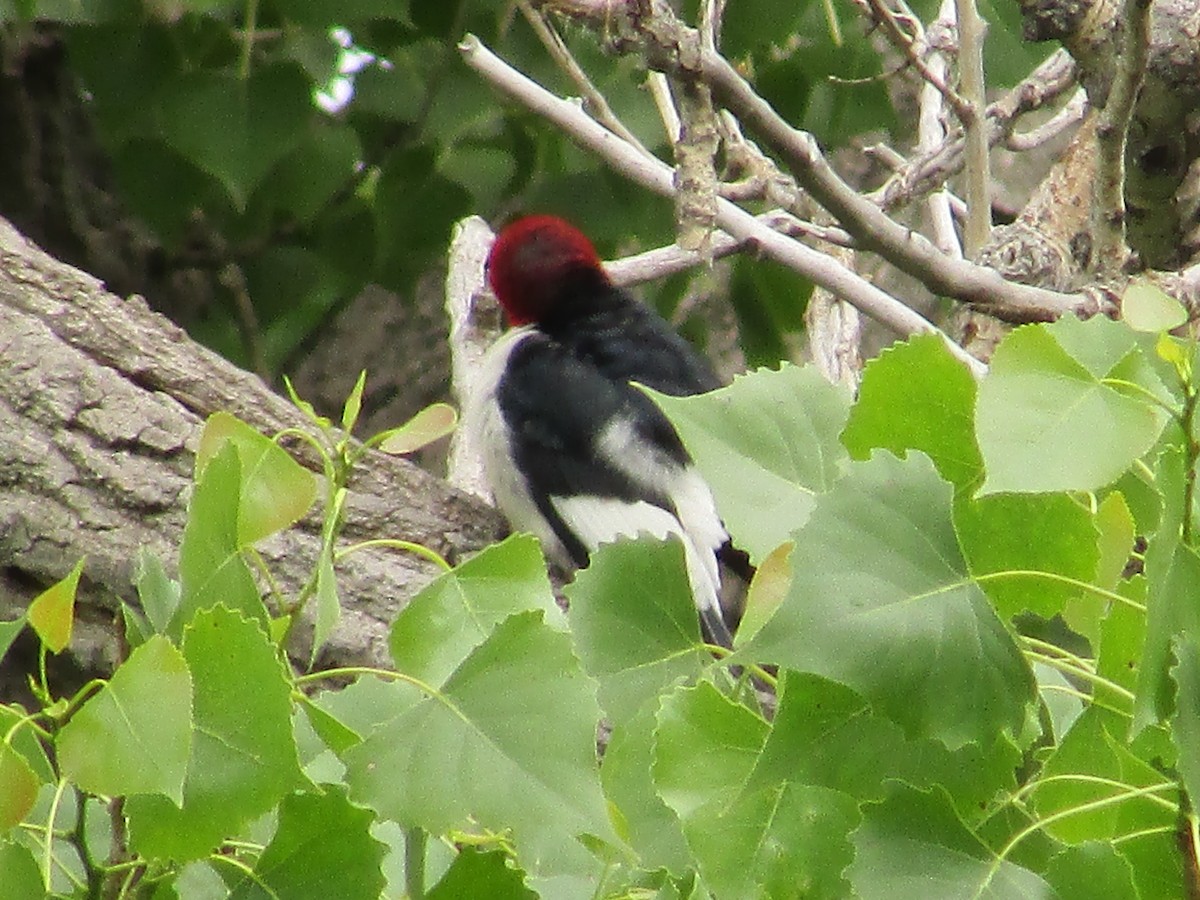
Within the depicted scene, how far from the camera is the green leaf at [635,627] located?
0.81 meters

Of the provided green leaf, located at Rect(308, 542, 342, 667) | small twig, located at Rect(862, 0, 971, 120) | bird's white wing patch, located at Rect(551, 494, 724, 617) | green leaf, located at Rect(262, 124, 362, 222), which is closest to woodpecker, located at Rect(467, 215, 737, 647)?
bird's white wing patch, located at Rect(551, 494, 724, 617)

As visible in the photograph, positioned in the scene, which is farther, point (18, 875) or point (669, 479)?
point (669, 479)

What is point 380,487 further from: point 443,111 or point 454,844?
point 443,111

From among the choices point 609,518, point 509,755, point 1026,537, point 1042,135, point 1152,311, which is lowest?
point 609,518

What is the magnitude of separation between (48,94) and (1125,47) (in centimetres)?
228

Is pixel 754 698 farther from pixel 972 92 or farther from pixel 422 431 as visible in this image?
pixel 972 92

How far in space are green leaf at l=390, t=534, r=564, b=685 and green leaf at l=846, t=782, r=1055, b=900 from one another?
212 millimetres

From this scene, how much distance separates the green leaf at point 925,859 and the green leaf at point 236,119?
6.96 feet

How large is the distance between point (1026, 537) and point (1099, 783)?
0.11m

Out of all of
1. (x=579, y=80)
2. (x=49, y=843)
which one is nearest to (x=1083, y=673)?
(x=49, y=843)

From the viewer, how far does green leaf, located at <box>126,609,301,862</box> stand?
0.72 meters

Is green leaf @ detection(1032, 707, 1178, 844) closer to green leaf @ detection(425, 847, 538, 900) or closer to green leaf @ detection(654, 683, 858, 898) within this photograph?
green leaf @ detection(654, 683, 858, 898)

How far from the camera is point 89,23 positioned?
265 centimetres

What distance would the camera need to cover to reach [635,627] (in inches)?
32.1
